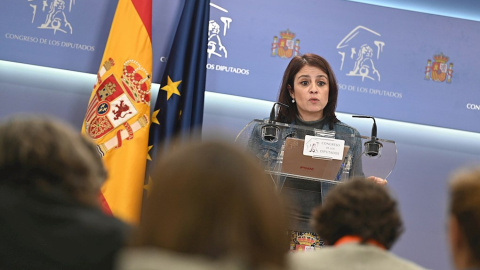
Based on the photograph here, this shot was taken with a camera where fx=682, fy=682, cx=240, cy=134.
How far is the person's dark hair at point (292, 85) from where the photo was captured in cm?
425

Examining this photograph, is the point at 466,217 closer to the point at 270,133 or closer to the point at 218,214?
the point at 218,214

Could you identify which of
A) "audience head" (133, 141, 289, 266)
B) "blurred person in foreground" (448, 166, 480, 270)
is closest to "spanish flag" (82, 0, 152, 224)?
"blurred person in foreground" (448, 166, 480, 270)

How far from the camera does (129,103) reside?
504 centimetres

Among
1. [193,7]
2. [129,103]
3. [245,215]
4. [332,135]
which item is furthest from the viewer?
[193,7]

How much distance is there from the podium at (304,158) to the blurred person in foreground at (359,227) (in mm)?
1142

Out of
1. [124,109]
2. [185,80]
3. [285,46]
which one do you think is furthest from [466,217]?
[285,46]

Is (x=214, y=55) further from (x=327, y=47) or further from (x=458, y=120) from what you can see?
(x=458, y=120)

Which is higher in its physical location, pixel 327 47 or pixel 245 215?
pixel 327 47

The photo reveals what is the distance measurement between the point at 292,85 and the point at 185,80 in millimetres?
1158

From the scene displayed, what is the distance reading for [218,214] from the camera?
119cm

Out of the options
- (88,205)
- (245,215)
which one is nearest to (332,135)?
(88,205)

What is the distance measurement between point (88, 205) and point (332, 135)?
197cm

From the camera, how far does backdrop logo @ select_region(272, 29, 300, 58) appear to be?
18.5 feet

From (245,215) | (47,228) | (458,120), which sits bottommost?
(47,228)
